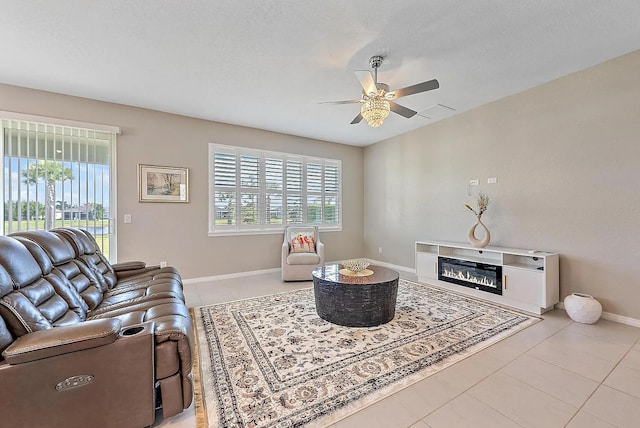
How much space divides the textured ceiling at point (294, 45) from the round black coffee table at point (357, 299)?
7.36 ft

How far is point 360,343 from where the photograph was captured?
238cm

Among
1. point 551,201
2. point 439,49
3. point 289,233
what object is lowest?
point 289,233

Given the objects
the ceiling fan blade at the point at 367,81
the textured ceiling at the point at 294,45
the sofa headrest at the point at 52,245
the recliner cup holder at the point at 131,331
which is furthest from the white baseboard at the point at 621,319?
the sofa headrest at the point at 52,245

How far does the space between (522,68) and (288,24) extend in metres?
2.59

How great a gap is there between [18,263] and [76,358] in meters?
0.81

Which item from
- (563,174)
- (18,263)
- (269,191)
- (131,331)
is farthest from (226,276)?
(563,174)

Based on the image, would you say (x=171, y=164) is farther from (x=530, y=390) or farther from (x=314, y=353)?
(x=530, y=390)

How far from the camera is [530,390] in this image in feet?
5.81

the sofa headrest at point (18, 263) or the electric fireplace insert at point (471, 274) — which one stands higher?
the sofa headrest at point (18, 263)

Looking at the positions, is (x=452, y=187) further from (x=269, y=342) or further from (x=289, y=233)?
(x=269, y=342)

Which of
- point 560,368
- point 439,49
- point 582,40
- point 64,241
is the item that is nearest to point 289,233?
point 64,241

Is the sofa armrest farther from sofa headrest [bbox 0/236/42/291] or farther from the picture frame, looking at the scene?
the picture frame

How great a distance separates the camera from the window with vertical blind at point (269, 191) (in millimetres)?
4754

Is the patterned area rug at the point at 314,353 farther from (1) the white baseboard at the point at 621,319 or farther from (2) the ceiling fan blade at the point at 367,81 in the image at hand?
(2) the ceiling fan blade at the point at 367,81
